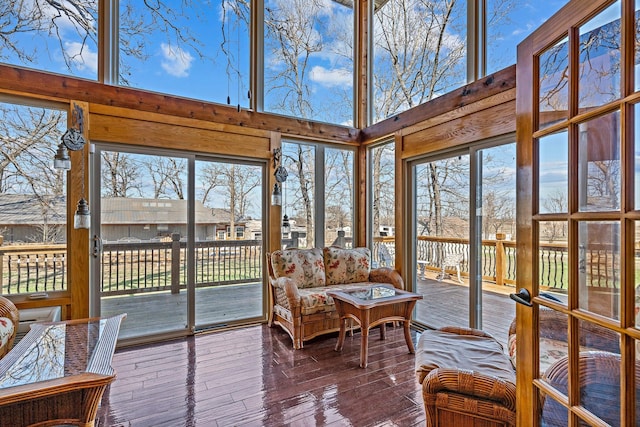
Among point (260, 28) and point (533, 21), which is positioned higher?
point (260, 28)

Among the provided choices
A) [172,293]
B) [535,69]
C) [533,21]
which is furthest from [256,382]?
[533,21]

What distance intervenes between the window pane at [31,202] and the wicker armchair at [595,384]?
398 cm

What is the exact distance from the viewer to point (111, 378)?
1.64 meters

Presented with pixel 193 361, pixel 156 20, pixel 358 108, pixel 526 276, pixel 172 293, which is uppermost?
pixel 156 20

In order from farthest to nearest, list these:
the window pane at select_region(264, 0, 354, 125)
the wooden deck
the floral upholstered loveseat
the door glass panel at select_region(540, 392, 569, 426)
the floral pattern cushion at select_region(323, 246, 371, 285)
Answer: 1. the window pane at select_region(264, 0, 354, 125)
2. the floral pattern cushion at select_region(323, 246, 371, 285)
3. the floral upholstered loveseat
4. the wooden deck
5. the door glass panel at select_region(540, 392, 569, 426)

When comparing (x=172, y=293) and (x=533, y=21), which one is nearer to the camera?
(x=533, y=21)

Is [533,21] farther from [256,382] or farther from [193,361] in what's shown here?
[193,361]

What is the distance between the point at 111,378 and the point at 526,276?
2046 millimetres

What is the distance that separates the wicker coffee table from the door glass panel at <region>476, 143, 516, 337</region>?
0.77 m

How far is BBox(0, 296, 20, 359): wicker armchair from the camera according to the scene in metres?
2.33

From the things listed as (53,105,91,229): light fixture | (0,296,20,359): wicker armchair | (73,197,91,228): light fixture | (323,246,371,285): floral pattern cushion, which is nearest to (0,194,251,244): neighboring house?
(53,105,91,229): light fixture

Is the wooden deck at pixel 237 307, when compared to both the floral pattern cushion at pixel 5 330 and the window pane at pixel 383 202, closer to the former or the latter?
the window pane at pixel 383 202

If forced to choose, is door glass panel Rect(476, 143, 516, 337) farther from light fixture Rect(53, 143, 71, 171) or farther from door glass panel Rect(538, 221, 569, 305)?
light fixture Rect(53, 143, 71, 171)

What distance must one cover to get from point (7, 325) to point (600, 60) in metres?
3.81
